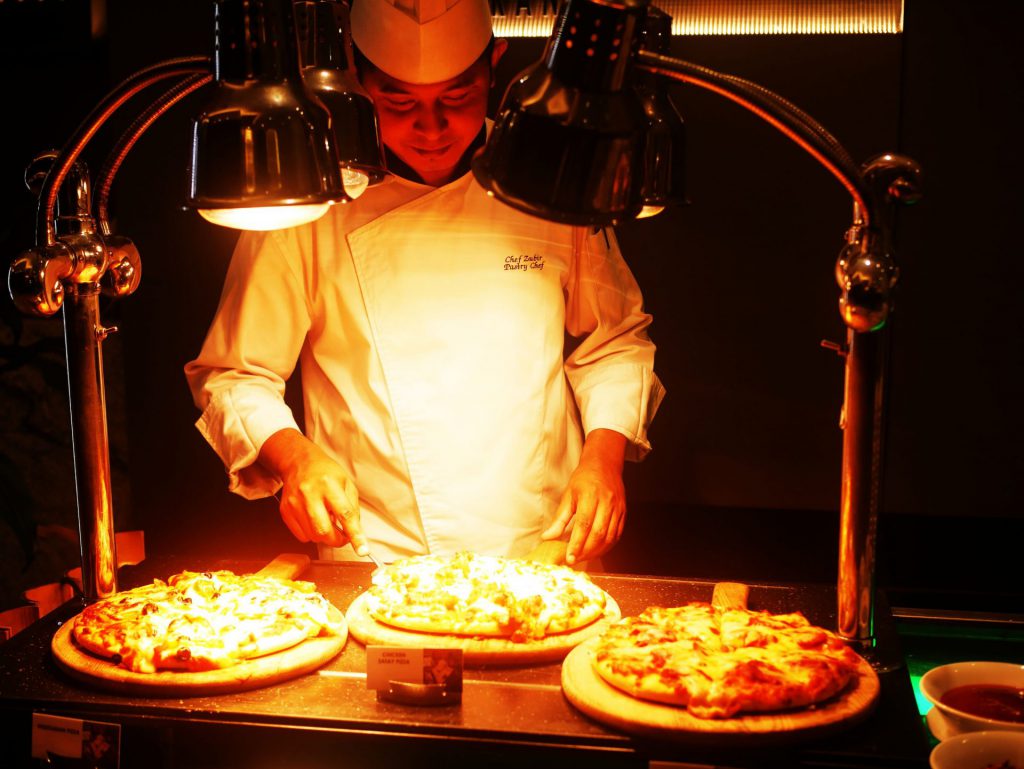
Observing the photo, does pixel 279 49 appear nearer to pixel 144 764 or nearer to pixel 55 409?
pixel 144 764

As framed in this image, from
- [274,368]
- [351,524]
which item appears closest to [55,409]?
[274,368]

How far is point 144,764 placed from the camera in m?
1.55

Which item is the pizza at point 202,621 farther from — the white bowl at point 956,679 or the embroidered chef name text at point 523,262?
the embroidered chef name text at point 523,262

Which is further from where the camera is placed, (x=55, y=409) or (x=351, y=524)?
(x=55, y=409)

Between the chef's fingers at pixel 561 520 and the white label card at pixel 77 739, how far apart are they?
939mm

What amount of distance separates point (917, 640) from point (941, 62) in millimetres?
1975

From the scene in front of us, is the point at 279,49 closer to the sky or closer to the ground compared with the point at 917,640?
closer to the sky

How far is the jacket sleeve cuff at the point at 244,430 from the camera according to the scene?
2346 millimetres

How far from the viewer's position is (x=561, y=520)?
87.0 inches

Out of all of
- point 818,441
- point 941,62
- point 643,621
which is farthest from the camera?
point 818,441

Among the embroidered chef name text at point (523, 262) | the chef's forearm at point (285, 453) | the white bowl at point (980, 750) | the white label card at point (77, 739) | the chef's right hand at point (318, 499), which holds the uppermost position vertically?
the embroidered chef name text at point (523, 262)

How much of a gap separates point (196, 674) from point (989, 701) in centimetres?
120

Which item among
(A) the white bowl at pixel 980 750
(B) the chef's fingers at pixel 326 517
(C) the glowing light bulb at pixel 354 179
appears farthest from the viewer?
(B) the chef's fingers at pixel 326 517


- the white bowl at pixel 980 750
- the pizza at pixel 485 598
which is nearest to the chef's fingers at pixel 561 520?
the pizza at pixel 485 598
